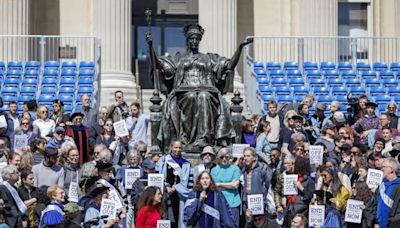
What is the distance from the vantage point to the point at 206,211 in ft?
53.4

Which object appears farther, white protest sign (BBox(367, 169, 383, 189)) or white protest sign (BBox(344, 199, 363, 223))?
white protest sign (BBox(367, 169, 383, 189))

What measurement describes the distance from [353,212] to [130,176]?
3.59 meters

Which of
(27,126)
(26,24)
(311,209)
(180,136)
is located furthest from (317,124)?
(26,24)

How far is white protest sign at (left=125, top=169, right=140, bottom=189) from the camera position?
17297 millimetres

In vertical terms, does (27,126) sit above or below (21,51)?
below

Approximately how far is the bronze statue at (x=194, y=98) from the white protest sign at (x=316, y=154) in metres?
2.11

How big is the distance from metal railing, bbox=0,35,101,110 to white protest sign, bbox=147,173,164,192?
13754mm

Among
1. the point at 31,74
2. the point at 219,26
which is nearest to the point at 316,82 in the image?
the point at 219,26

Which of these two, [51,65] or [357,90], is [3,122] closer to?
[51,65]

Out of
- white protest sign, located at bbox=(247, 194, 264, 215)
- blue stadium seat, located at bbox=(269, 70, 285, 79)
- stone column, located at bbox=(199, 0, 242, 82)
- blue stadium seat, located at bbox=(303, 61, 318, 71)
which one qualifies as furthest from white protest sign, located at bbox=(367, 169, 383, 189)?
stone column, located at bbox=(199, 0, 242, 82)

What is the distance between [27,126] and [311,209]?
7483 mm

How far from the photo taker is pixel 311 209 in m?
15.7

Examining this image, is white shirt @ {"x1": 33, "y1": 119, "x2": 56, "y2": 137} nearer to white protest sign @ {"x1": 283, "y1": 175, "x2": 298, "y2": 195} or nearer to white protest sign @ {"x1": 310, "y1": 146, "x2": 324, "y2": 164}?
white protest sign @ {"x1": 310, "y1": 146, "x2": 324, "y2": 164}

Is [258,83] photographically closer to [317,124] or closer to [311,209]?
[317,124]
